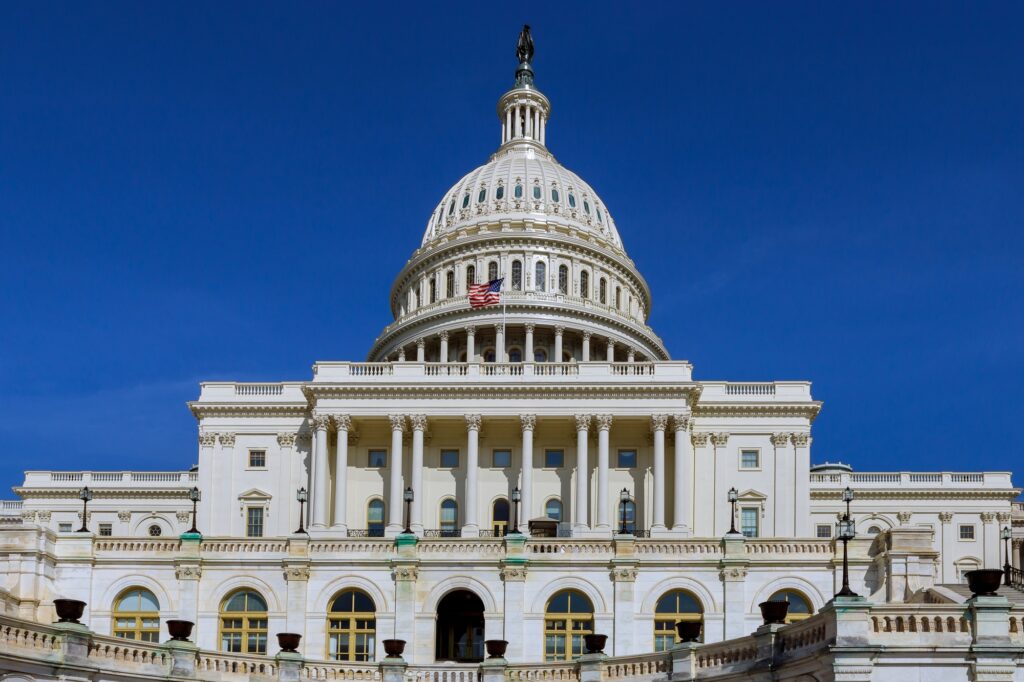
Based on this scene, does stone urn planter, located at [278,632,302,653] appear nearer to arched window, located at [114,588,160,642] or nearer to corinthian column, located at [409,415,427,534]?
arched window, located at [114,588,160,642]

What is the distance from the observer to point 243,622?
60.6 metres

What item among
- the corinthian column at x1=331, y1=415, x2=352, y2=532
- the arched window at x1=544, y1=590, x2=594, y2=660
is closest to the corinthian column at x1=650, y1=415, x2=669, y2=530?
the corinthian column at x1=331, y1=415, x2=352, y2=532

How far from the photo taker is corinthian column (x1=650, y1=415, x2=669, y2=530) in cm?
9531

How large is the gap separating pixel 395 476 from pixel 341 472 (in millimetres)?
3715

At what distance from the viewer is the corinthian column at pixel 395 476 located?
314ft

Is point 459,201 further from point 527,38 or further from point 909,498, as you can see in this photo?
point 909,498

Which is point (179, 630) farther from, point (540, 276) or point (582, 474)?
point (540, 276)

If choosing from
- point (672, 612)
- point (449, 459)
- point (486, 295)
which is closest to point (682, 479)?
point (449, 459)

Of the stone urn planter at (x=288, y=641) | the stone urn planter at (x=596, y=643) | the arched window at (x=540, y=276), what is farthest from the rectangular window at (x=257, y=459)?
the stone urn planter at (x=596, y=643)

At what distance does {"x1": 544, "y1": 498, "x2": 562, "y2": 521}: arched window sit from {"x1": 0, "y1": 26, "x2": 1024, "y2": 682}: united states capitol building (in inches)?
6.5

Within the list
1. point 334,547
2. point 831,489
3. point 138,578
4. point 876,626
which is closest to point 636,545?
point 334,547

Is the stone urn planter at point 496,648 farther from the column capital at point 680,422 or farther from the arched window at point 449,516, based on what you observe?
the column capital at point 680,422

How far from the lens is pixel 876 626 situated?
1407 inches

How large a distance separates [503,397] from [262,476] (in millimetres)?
18611
